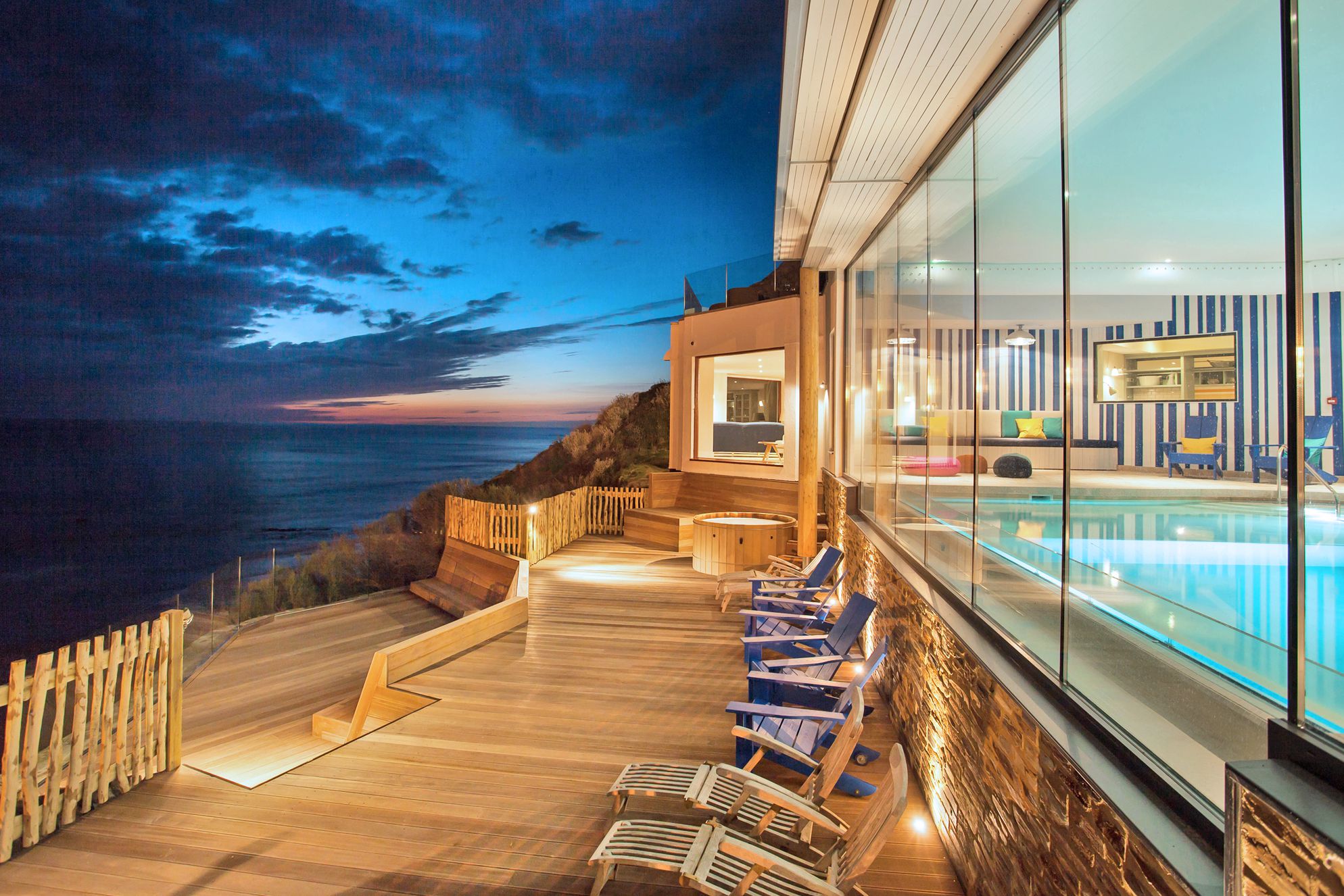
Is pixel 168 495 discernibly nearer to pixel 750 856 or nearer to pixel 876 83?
pixel 876 83

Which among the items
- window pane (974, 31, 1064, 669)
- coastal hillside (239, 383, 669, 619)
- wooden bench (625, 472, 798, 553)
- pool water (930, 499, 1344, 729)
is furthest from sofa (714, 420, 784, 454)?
pool water (930, 499, 1344, 729)

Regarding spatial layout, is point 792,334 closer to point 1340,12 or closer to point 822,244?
point 822,244

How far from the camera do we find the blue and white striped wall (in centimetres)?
125

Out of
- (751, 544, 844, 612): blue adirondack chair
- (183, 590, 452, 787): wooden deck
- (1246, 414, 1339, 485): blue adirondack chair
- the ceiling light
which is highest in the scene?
the ceiling light

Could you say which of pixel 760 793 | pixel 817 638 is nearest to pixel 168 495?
pixel 817 638

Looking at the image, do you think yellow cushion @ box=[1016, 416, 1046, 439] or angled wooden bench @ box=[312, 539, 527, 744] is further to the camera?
angled wooden bench @ box=[312, 539, 527, 744]

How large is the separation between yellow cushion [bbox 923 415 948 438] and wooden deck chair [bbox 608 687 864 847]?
1920 millimetres

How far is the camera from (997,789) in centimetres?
247

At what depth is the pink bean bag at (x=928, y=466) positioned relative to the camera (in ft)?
13.4

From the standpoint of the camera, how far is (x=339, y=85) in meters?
39.3

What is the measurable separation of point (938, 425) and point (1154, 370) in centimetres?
253

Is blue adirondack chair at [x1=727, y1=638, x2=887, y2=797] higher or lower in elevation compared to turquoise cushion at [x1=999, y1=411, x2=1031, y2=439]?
lower

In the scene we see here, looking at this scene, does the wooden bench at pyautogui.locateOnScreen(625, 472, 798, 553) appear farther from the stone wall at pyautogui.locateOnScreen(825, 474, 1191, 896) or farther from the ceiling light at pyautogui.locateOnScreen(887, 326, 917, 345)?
the stone wall at pyautogui.locateOnScreen(825, 474, 1191, 896)

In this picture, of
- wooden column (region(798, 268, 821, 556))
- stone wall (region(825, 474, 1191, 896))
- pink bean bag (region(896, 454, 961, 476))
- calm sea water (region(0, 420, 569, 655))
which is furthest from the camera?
calm sea water (region(0, 420, 569, 655))
